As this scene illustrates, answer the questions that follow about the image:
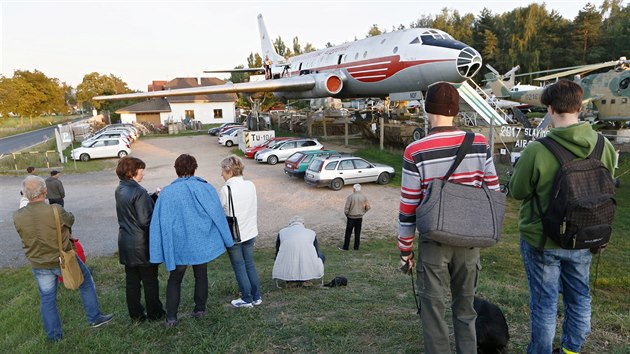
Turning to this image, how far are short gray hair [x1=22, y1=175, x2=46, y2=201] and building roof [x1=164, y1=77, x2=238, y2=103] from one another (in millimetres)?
51957

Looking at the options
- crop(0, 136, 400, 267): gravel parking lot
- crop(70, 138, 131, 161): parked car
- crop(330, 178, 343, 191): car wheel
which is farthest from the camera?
crop(70, 138, 131, 161): parked car

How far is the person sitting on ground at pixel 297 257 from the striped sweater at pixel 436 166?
288 cm

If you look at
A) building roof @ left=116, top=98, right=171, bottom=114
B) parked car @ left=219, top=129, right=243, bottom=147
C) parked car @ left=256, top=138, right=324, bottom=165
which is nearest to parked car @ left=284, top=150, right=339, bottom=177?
parked car @ left=256, top=138, right=324, bottom=165

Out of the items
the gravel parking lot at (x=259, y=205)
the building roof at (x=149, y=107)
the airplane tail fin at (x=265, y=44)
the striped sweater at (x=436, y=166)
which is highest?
the airplane tail fin at (x=265, y=44)

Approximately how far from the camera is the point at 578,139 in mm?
2787

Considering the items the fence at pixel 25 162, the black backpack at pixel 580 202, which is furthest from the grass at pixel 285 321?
the fence at pixel 25 162

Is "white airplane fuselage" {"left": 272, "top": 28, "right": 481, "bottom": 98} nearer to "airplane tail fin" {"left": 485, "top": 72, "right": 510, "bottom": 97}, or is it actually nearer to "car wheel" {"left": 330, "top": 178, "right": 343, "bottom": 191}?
"car wheel" {"left": 330, "top": 178, "right": 343, "bottom": 191}

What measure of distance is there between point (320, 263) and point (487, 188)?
3356 mm

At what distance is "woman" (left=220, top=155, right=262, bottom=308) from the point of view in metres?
4.68

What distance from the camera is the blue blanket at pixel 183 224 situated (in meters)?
4.13

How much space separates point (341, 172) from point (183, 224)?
12577 mm

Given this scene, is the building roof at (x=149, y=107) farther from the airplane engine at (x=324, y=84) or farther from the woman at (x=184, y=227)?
the woman at (x=184, y=227)

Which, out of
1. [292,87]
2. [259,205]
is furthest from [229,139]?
[259,205]

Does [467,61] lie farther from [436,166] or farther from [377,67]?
[436,166]
